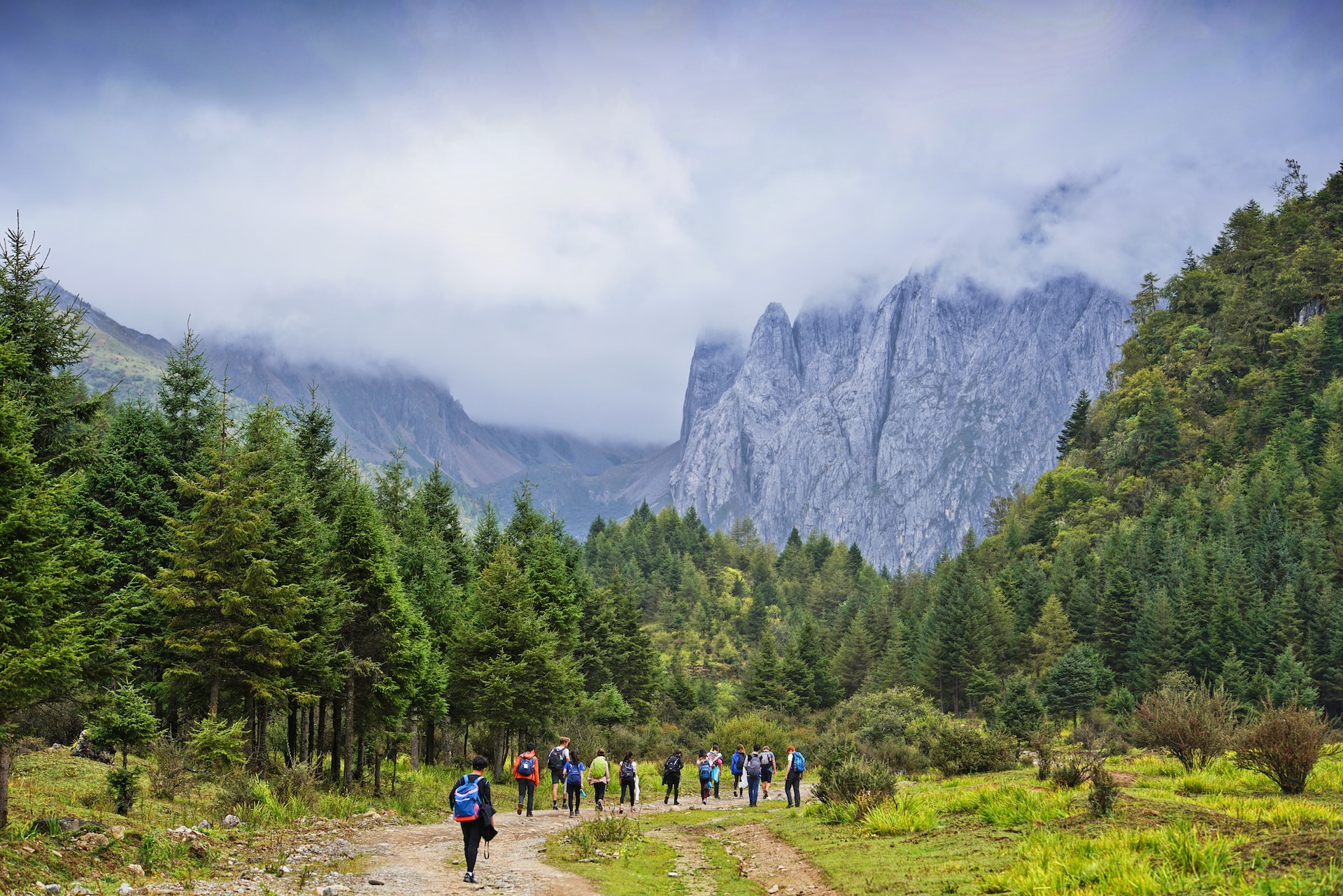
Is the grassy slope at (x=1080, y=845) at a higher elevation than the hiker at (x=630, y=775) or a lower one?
higher

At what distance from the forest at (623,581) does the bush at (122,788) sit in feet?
6.80

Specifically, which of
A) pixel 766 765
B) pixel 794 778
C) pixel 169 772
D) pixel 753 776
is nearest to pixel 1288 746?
pixel 794 778

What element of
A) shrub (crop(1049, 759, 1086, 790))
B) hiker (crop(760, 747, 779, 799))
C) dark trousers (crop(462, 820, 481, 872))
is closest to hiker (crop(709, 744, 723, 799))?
hiker (crop(760, 747, 779, 799))

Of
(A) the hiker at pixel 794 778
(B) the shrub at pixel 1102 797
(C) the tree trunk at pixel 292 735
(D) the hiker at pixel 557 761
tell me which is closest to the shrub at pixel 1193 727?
(B) the shrub at pixel 1102 797

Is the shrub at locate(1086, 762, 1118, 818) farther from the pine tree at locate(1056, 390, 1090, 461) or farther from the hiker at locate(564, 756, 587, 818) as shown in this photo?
the pine tree at locate(1056, 390, 1090, 461)

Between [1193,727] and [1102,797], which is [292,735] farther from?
[1193,727]

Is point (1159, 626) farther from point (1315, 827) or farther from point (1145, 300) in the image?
point (1145, 300)

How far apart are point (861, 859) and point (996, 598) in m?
75.2

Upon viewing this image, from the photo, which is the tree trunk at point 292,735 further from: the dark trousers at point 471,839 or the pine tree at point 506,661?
the dark trousers at point 471,839

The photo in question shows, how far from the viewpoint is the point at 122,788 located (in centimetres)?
1558

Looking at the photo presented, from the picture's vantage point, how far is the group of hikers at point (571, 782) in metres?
13.9

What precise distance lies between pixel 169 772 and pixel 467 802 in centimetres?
990

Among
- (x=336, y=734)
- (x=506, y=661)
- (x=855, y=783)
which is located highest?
(x=506, y=661)

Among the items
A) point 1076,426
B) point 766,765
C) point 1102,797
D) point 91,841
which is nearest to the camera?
point 91,841
